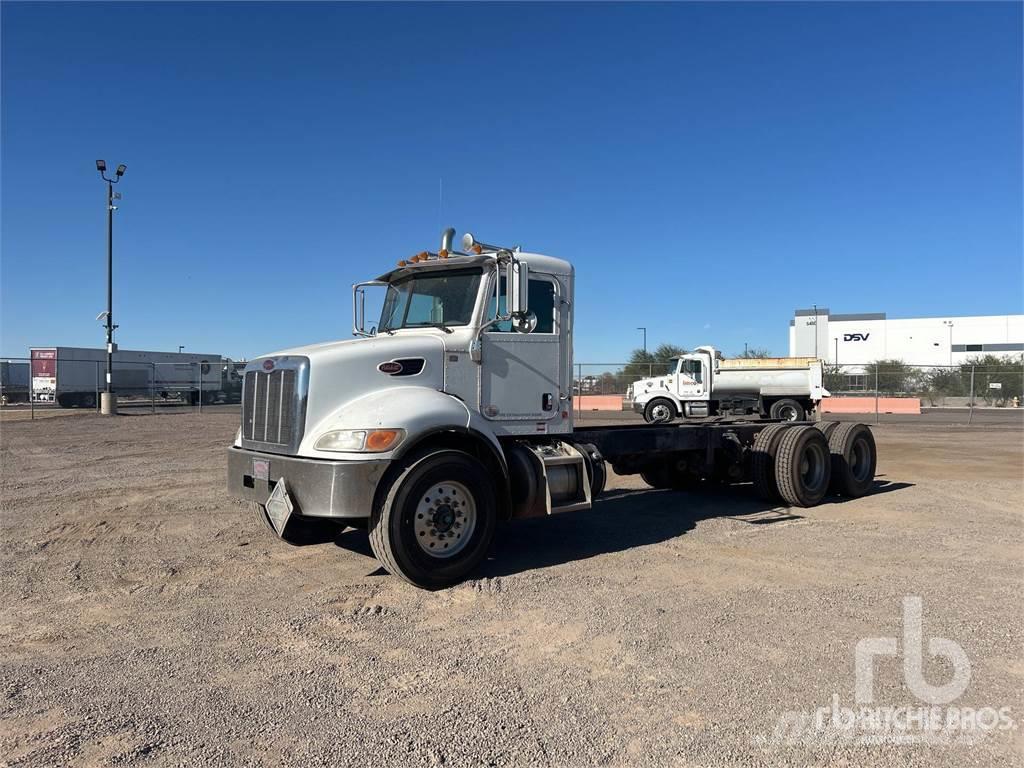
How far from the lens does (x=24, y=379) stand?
3516 cm

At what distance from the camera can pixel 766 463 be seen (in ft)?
29.8

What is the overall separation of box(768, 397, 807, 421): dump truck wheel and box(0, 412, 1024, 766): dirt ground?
57.0ft

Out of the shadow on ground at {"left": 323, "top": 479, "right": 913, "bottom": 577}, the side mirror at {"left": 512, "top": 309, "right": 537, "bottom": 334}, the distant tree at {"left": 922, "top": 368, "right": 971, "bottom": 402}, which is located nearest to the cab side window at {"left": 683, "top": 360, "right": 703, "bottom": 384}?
the shadow on ground at {"left": 323, "top": 479, "right": 913, "bottom": 577}

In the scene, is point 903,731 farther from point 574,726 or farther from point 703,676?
point 574,726

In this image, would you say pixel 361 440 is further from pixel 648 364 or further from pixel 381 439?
pixel 648 364

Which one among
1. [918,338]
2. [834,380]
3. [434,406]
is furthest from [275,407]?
[918,338]

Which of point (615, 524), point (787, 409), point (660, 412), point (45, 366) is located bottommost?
point (615, 524)

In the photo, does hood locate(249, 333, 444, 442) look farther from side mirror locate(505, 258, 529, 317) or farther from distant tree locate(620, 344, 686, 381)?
distant tree locate(620, 344, 686, 381)

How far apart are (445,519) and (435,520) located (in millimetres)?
94

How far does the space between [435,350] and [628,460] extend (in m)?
3.31

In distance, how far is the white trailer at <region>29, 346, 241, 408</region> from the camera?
107 ft

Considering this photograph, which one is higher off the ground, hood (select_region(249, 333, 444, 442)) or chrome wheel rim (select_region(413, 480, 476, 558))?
hood (select_region(249, 333, 444, 442))
